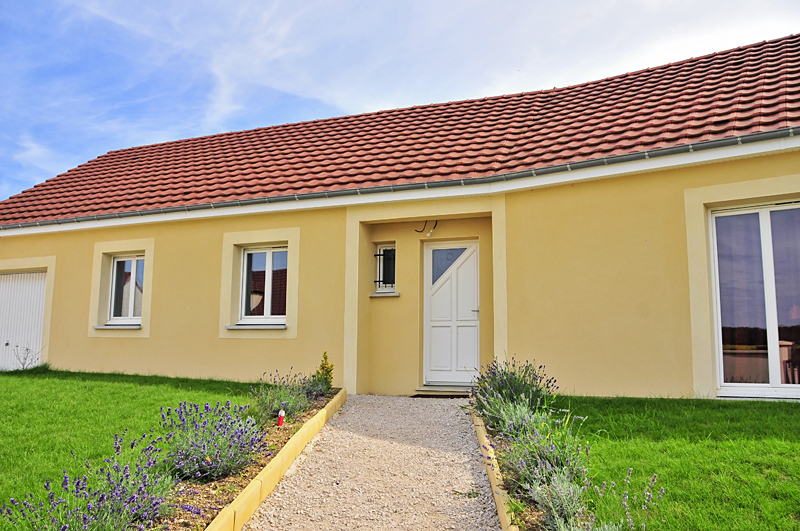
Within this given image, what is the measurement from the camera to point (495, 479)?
454 centimetres

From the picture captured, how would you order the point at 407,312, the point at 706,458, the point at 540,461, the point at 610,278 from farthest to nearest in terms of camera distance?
the point at 407,312 → the point at 610,278 → the point at 706,458 → the point at 540,461

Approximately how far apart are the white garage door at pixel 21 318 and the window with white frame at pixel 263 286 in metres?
4.64

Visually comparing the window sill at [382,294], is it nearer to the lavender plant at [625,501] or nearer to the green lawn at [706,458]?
the green lawn at [706,458]

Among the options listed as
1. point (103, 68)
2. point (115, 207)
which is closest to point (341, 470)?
point (115, 207)

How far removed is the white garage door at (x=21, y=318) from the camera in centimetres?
1123

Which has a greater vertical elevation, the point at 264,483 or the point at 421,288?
the point at 421,288

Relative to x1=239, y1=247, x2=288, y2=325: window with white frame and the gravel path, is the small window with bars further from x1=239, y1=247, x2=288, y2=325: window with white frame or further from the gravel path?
the gravel path

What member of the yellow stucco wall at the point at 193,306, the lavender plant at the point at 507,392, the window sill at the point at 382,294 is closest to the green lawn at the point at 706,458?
the lavender plant at the point at 507,392

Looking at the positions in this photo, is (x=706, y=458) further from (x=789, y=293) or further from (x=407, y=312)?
(x=407, y=312)

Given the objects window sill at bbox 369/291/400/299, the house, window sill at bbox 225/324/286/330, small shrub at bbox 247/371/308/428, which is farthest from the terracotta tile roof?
small shrub at bbox 247/371/308/428

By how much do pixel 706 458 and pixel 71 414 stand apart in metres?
6.22

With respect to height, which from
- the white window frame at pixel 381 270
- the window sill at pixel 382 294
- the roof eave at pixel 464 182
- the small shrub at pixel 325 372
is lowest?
the small shrub at pixel 325 372

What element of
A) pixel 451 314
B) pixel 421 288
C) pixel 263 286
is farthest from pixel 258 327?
pixel 451 314

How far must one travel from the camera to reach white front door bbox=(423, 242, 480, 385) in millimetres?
8812
